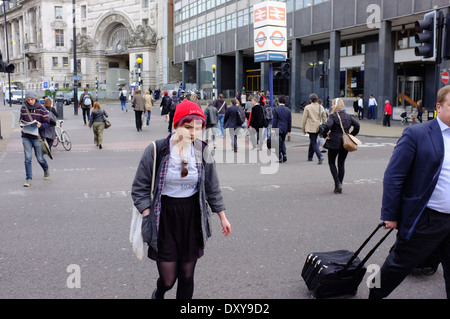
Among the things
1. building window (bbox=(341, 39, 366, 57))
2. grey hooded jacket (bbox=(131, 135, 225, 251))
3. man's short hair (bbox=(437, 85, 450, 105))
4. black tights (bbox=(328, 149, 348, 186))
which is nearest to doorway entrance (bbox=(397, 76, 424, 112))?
building window (bbox=(341, 39, 366, 57))

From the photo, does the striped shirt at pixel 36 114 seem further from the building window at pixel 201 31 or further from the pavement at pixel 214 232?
the building window at pixel 201 31

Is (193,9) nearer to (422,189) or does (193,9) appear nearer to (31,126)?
(31,126)

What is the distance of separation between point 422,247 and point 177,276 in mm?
1757

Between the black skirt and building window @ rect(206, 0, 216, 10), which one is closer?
the black skirt

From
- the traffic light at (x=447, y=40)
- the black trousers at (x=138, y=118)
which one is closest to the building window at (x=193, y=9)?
the black trousers at (x=138, y=118)

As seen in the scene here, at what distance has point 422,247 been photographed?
3.31 metres

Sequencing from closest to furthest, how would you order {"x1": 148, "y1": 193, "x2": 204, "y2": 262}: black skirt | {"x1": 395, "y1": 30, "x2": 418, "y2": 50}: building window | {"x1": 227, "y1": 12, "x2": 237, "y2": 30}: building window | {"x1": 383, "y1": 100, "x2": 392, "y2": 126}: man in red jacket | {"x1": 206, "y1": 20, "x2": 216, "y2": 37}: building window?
1. {"x1": 148, "y1": 193, "x2": 204, "y2": 262}: black skirt
2. {"x1": 383, "y1": 100, "x2": 392, "y2": 126}: man in red jacket
3. {"x1": 395, "y1": 30, "x2": 418, "y2": 50}: building window
4. {"x1": 227, "y1": 12, "x2": 237, "y2": 30}: building window
5. {"x1": 206, "y1": 20, "x2": 216, "y2": 37}: building window

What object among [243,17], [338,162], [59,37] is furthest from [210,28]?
[59,37]

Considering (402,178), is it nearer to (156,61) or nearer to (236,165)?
(236,165)

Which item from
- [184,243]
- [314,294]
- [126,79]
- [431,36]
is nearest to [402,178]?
[314,294]

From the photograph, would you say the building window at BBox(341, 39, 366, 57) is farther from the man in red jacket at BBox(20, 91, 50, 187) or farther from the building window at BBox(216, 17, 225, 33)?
the man in red jacket at BBox(20, 91, 50, 187)

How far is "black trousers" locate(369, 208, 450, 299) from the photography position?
3293 millimetres

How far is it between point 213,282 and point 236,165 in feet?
26.9

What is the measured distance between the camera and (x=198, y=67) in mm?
53594
